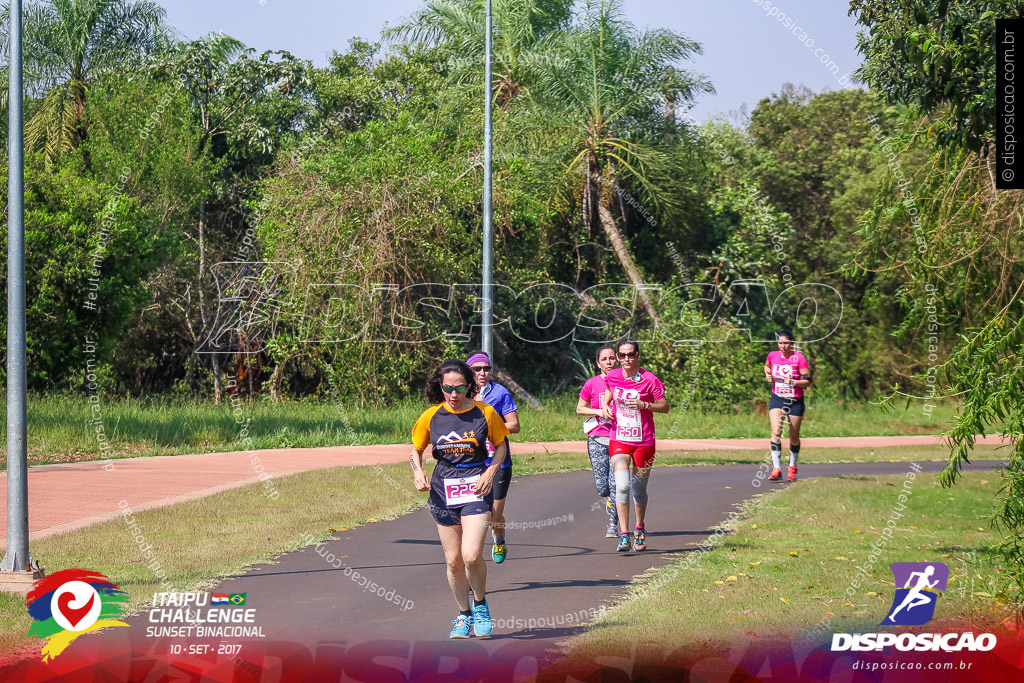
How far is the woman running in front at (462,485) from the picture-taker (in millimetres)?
6809

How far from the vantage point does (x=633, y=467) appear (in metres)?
9.71

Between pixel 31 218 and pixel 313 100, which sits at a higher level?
pixel 313 100

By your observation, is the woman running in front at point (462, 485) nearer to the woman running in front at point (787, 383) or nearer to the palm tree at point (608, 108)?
the woman running in front at point (787, 383)

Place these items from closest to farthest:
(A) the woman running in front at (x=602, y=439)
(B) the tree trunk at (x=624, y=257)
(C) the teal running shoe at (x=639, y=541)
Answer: (C) the teal running shoe at (x=639, y=541) < (A) the woman running in front at (x=602, y=439) < (B) the tree trunk at (x=624, y=257)

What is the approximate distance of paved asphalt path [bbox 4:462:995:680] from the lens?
6.55 meters

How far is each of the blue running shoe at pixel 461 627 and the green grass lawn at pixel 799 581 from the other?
0.70 m

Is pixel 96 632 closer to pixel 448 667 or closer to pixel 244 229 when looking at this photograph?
pixel 448 667

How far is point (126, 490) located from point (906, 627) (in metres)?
10.2

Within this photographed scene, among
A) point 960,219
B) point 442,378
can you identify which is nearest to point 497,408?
point 442,378

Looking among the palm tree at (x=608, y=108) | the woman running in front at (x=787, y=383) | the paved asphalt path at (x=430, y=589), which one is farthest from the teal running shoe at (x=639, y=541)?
the palm tree at (x=608, y=108)

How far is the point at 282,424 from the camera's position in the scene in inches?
864

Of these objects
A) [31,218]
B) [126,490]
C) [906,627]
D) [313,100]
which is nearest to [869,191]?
[313,100]

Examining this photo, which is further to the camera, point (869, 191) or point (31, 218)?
point (869, 191)

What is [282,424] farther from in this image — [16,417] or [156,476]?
[16,417]
